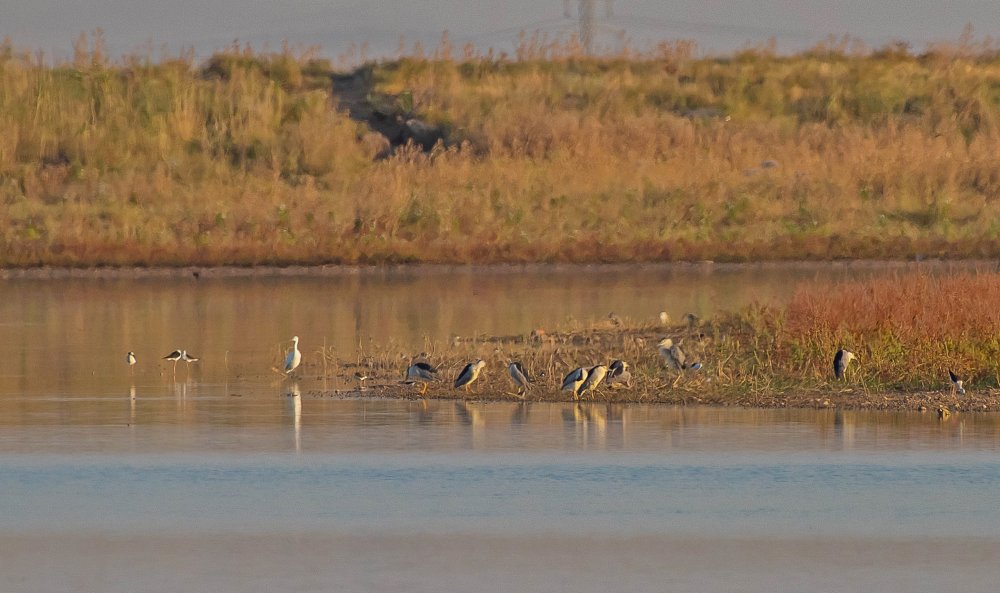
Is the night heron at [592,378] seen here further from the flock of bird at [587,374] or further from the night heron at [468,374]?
→ the night heron at [468,374]

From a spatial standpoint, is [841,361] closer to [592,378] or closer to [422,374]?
[592,378]

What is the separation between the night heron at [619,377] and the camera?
1559 cm

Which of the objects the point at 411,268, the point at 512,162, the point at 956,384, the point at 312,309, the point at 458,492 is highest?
the point at 512,162

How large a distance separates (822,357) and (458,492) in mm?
5822

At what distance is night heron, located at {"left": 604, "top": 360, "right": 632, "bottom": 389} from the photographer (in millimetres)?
15586

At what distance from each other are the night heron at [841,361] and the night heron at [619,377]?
167 centimetres

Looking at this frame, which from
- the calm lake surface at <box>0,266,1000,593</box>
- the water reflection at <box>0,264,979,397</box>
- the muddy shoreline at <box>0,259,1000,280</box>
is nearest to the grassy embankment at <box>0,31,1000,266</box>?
the muddy shoreline at <box>0,259,1000,280</box>

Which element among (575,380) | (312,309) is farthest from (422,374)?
(312,309)

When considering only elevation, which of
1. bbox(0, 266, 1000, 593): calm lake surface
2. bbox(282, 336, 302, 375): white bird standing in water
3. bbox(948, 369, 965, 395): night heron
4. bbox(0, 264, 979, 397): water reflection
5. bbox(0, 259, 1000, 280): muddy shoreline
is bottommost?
bbox(0, 266, 1000, 593): calm lake surface

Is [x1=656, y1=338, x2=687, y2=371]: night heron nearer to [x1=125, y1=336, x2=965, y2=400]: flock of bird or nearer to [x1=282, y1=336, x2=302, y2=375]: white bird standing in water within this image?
[x1=125, y1=336, x2=965, y2=400]: flock of bird

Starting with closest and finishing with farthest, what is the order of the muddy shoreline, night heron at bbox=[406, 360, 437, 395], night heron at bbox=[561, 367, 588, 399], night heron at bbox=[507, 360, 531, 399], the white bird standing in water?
night heron at bbox=[561, 367, 588, 399] < night heron at bbox=[507, 360, 531, 399] < night heron at bbox=[406, 360, 437, 395] < the white bird standing in water < the muddy shoreline

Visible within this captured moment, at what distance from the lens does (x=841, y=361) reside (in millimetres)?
15461

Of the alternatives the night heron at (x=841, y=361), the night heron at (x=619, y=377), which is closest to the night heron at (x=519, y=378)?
the night heron at (x=619, y=377)

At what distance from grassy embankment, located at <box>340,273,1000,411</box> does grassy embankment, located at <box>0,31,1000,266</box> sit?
17091 millimetres
